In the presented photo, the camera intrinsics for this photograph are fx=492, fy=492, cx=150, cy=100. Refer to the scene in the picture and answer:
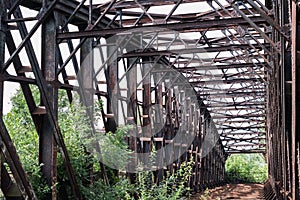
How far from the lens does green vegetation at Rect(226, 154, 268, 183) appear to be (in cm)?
4100

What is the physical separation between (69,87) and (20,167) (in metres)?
2.57

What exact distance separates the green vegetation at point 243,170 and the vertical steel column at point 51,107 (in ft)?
110

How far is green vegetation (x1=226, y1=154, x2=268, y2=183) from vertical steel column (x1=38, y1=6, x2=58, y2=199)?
33502 mm

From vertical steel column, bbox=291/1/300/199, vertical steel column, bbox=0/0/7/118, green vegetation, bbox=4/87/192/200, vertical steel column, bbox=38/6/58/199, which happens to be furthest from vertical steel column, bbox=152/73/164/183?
vertical steel column, bbox=291/1/300/199

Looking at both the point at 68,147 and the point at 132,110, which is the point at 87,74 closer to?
the point at 68,147

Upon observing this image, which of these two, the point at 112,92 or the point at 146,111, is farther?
the point at 146,111

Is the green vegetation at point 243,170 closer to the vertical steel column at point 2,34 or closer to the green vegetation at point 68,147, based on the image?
the green vegetation at point 68,147

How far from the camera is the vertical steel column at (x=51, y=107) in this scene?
8.81 m

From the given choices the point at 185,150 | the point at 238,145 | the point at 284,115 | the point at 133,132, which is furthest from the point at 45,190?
the point at 238,145

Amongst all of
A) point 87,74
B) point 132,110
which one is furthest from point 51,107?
point 132,110

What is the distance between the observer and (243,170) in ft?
138

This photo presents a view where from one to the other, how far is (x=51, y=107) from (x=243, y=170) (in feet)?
115

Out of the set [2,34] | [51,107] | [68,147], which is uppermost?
[2,34]

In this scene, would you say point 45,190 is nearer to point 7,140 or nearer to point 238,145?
point 7,140
